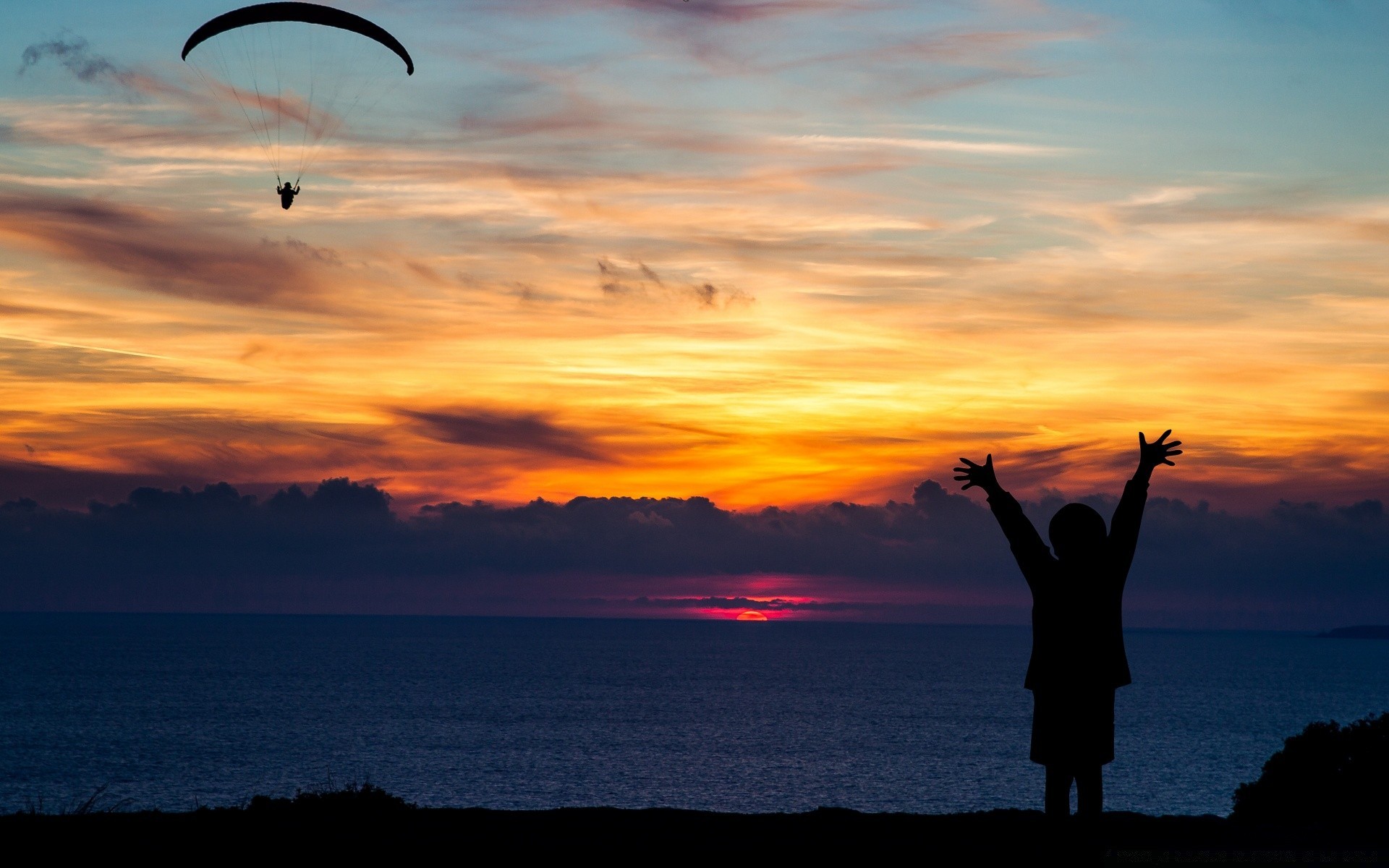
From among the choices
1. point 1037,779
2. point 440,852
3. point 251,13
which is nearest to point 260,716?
point 1037,779

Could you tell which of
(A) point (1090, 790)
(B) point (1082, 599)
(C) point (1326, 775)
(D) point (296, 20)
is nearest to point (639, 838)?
(A) point (1090, 790)

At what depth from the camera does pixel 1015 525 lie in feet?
28.8

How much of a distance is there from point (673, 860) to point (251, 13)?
92.2 ft

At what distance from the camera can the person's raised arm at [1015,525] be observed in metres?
8.75

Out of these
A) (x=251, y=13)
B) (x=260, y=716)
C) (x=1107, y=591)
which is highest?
(x=251, y=13)

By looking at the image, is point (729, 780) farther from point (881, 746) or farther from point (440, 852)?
point (440, 852)

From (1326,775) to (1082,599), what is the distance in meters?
40.4

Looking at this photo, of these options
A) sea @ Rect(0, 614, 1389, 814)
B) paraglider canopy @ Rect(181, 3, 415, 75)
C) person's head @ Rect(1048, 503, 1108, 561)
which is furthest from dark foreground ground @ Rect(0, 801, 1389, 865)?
sea @ Rect(0, 614, 1389, 814)

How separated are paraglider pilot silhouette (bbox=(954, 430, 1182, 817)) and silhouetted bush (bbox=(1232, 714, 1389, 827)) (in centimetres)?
3642

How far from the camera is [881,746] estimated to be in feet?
486

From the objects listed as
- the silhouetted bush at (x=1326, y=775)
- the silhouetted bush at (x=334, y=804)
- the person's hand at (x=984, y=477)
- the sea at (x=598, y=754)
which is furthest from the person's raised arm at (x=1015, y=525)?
the sea at (x=598, y=754)

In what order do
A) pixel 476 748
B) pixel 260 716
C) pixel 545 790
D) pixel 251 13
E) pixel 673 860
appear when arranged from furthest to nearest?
pixel 260 716, pixel 476 748, pixel 545 790, pixel 251 13, pixel 673 860

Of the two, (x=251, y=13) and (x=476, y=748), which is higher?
(x=251, y=13)

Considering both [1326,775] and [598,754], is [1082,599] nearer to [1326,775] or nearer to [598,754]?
[1326,775]
